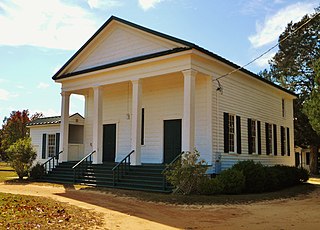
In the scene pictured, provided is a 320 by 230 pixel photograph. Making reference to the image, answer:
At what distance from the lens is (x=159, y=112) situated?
18.5m

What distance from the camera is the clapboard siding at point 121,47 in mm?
17281

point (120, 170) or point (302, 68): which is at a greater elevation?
point (302, 68)

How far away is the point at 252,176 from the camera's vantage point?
1498 centimetres

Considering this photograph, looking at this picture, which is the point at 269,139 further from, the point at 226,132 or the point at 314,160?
the point at 314,160

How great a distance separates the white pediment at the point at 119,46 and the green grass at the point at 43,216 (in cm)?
909

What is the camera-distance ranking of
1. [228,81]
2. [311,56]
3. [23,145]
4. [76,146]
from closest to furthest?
[228,81] < [23,145] < [76,146] < [311,56]

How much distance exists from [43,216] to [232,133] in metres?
11.9

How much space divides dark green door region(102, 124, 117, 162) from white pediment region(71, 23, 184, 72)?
367 cm

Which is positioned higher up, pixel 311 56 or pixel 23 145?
pixel 311 56

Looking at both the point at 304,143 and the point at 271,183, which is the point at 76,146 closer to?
the point at 271,183

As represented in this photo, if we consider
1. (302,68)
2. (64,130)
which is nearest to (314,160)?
(302,68)

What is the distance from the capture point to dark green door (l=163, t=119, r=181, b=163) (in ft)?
57.7

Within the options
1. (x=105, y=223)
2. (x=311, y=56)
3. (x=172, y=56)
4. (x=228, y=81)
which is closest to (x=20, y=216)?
(x=105, y=223)

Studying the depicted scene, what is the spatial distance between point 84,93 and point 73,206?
13.0 metres
